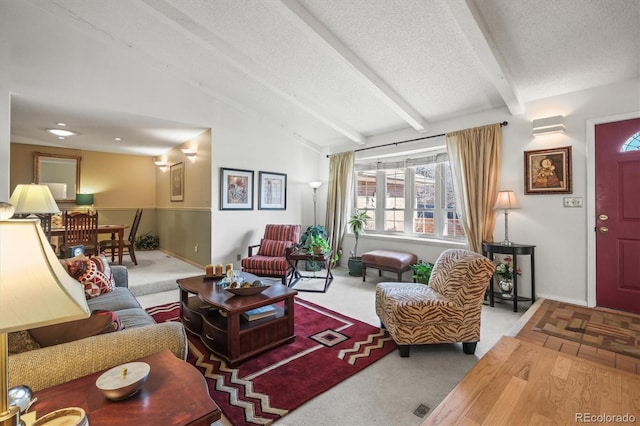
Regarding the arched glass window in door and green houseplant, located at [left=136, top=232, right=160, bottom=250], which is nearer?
the arched glass window in door

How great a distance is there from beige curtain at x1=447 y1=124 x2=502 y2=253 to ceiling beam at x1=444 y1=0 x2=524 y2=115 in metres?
0.58

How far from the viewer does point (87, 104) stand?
3705mm

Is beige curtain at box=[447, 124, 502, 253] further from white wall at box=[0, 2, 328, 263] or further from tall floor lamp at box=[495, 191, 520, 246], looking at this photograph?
white wall at box=[0, 2, 328, 263]

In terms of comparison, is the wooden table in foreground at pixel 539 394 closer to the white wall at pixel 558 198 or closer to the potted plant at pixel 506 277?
the potted plant at pixel 506 277

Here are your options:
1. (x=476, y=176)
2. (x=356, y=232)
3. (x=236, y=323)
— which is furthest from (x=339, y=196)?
(x=236, y=323)

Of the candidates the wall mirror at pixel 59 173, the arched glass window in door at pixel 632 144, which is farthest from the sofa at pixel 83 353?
the wall mirror at pixel 59 173

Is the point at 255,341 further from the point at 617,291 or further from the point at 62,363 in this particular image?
the point at 617,291

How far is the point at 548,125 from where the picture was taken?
3.30 m

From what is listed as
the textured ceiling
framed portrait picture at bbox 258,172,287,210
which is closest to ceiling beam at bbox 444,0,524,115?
the textured ceiling

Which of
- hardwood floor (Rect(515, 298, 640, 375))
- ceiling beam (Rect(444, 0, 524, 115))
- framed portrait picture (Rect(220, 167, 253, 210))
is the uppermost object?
ceiling beam (Rect(444, 0, 524, 115))

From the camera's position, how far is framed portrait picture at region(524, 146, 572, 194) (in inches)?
130

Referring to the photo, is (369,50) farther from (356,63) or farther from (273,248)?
(273,248)

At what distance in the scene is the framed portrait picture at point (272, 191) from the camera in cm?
534

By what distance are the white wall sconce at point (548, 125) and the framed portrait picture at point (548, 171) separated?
0.70 feet
